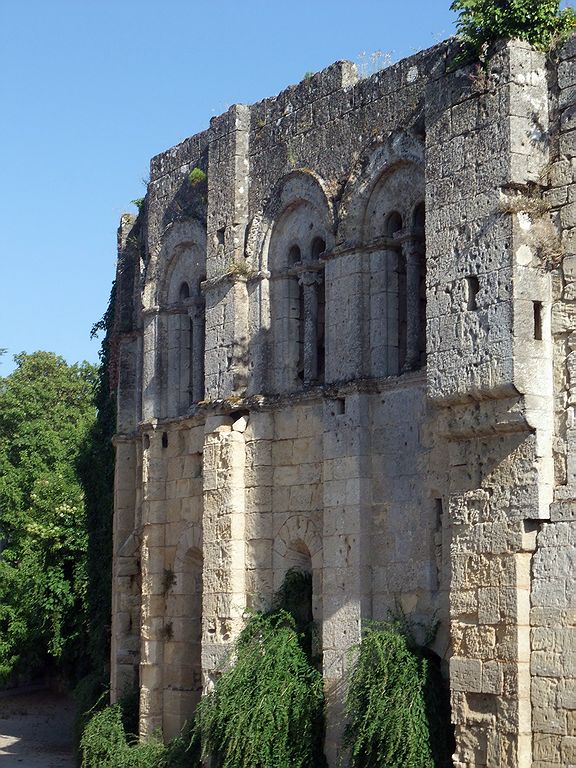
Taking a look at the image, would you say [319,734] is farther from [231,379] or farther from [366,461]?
[231,379]

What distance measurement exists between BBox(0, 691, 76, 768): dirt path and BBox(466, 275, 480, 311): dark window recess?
1144cm

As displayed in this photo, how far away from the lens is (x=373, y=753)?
48.0 ft

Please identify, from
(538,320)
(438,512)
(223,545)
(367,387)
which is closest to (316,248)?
(367,387)

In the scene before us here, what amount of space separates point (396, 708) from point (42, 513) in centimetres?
1849

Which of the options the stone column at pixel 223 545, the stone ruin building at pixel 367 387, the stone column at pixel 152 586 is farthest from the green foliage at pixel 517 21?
the stone column at pixel 152 586

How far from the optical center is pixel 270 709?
16.2 meters

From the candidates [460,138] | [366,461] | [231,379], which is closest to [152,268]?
[231,379]

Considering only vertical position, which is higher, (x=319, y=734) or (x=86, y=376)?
(x=86, y=376)

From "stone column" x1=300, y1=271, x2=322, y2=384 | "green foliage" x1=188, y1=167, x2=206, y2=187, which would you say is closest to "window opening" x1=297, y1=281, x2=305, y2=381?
"stone column" x1=300, y1=271, x2=322, y2=384

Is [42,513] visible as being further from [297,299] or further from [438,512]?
[438,512]

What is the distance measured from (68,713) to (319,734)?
14571mm

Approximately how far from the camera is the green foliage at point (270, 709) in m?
16.0

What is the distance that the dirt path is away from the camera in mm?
23547

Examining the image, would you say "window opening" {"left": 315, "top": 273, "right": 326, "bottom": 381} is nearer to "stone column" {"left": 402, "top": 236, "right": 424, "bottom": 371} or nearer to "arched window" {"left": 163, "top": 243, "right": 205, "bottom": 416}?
"stone column" {"left": 402, "top": 236, "right": 424, "bottom": 371}
